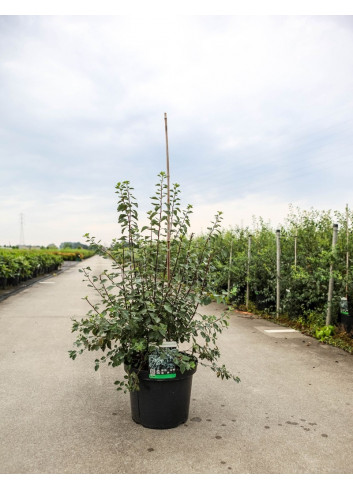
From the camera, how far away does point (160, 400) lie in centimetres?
319

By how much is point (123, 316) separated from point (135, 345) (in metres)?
0.24

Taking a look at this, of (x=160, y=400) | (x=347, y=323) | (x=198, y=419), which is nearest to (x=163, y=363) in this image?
(x=160, y=400)

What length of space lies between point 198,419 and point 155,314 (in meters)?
1.04

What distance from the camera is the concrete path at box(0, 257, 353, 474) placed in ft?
8.91

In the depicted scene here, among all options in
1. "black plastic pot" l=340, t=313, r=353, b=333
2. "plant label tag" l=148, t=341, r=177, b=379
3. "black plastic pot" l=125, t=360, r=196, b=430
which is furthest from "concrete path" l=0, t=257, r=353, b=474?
"black plastic pot" l=340, t=313, r=353, b=333

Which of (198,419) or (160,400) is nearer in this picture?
(160,400)

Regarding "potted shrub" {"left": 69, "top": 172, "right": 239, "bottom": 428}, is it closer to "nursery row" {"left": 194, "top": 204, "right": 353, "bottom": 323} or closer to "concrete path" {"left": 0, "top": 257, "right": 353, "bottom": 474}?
"concrete path" {"left": 0, "top": 257, "right": 353, "bottom": 474}

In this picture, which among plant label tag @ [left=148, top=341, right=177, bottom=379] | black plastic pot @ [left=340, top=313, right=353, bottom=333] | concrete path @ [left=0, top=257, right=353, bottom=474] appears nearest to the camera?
concrete path @ [left=0, top=257, right=353, bottom=474]

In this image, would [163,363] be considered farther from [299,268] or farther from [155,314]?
[299,268]

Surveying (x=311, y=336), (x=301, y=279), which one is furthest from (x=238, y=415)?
(x=301, y=279)

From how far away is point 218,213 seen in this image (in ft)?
11.2

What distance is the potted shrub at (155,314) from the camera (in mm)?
3148

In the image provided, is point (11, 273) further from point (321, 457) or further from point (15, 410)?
point (321, 457)

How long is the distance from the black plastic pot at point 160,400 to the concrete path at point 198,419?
75mm
